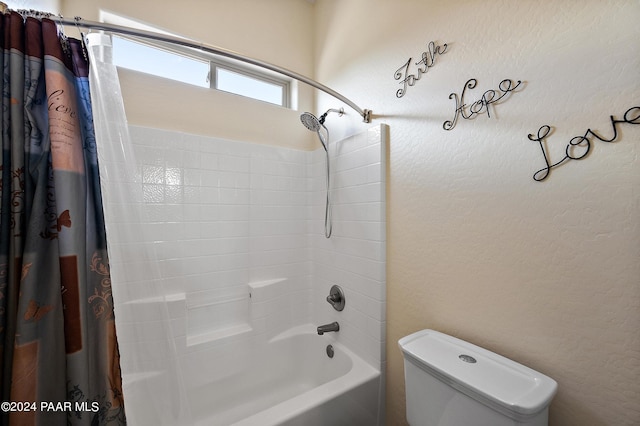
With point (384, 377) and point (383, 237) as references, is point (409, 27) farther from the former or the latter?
point (384, 377)

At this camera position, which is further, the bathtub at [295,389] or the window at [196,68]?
the window at [196,68]

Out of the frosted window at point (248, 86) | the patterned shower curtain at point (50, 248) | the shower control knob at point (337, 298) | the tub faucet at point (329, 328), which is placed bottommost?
the tub faucet at point (329, 328)

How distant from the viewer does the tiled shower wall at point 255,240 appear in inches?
54.6

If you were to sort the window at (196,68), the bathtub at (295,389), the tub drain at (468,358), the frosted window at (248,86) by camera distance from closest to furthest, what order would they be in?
the tub drain at (468,358) < the bathtub at (295,389) < the window at (196,68) < the frosted window at (248,86)

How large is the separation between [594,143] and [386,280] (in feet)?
3.04

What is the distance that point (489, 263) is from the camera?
0.88m

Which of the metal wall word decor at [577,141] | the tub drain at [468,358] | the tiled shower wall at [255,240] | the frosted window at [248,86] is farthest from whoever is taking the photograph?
the frosted window at [248,86]

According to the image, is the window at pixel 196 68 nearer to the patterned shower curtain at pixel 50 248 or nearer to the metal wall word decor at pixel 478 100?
the patterned shower curtain at pixel 50 248

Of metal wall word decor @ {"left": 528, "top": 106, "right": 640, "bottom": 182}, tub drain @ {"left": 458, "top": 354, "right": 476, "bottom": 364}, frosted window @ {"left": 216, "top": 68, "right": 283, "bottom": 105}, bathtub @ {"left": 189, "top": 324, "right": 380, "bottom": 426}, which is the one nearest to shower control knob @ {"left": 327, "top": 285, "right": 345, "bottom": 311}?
bathtub @ {"left": 189, "top": 324, "right": 380, "bottom": 426}

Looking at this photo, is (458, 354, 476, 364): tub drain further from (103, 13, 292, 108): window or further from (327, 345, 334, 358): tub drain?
(103, 13, 292, 108): window

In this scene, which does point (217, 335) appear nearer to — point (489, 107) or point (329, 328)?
point (329, 328)

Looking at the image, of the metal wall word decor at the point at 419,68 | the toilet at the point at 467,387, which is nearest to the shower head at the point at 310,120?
the metal wall word decor at the point at 419,68

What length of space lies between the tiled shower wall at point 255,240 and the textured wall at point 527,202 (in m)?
0.18

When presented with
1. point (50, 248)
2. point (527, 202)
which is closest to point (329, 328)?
point (527, 202)
